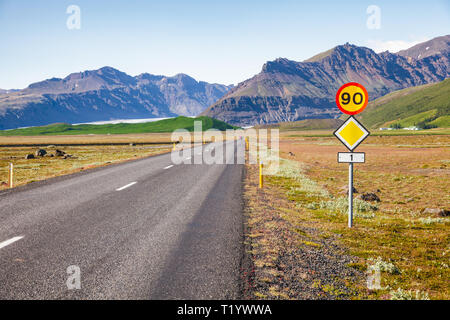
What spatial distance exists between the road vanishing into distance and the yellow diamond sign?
3.49 m

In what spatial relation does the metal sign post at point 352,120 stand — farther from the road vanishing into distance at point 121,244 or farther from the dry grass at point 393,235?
the road vanishing into distance at point 121,244

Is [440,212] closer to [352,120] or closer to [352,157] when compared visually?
[352,157]

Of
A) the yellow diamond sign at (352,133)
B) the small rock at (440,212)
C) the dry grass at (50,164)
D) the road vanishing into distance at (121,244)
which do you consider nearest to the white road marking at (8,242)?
the road vanishing into distance at (121,244)

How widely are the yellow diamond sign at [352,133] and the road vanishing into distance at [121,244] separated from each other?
3487 millimetres

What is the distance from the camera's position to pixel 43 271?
4.92m

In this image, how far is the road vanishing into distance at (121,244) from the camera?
4468mm

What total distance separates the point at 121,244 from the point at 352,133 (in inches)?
235

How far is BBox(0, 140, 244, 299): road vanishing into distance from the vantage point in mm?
4468

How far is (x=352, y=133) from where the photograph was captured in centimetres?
Answer: 801

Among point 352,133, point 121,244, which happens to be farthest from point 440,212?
point 121,244
